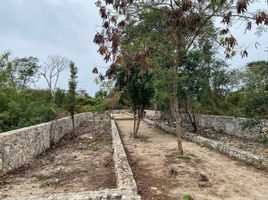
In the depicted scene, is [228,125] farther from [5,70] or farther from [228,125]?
[5,70]

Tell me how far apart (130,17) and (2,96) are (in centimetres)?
961

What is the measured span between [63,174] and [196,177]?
11.2 ft

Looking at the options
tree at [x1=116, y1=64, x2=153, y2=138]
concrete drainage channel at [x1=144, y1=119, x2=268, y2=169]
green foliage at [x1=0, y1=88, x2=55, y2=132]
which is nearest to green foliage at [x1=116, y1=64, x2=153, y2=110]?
tree at [x1=116, y1=64, x2=153, y2=138]

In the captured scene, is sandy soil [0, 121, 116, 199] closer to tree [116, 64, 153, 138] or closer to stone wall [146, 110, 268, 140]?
tree [116, 64, 153, 138]

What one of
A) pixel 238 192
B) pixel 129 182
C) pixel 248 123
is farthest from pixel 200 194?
pixel 248 123

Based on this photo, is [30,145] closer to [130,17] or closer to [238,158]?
[130,17]

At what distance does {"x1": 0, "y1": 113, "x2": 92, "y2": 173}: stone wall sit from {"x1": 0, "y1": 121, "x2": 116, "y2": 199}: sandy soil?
0.24 metres

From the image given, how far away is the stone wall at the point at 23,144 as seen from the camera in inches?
319

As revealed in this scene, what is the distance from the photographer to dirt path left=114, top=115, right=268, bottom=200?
5.71 meters

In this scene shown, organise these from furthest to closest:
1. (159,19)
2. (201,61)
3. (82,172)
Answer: (201,61) → (159,19) → (82,172)

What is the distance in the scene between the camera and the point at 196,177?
22.7 feet

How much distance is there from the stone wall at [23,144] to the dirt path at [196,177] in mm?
3282

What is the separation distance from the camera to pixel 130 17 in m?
8.54

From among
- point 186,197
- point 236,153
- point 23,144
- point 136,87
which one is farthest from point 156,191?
point 136,87
